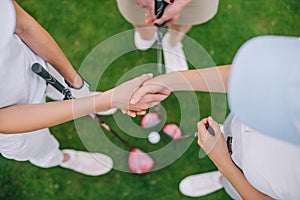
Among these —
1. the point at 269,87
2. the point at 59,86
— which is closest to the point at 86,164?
the point at 59,86

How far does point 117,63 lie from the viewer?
1.77 meters

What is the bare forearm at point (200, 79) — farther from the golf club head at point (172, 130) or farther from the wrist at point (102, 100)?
the golf club head at point (172, 130)

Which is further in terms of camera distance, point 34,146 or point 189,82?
point 34,146

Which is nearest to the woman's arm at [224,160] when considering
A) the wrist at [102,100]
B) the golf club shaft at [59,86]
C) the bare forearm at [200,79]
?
the bare forearm at [200,79]

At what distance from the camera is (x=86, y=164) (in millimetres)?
1653

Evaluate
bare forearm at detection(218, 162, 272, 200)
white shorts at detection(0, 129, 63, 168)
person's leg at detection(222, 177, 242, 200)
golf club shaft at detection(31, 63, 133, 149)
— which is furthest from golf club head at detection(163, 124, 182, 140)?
bare forearm at detection(218, 162, 272, 200)

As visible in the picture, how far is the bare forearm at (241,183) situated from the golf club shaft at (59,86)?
52 centimetres

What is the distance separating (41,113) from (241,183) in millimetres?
542

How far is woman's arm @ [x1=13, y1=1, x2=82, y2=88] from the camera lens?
44.0 inches

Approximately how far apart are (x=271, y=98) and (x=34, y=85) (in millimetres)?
647

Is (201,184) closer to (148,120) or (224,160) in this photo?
(148,120)

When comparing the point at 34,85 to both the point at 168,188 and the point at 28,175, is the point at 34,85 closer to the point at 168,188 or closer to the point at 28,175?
the point at 28,175

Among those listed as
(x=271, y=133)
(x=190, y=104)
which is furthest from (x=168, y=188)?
→ (x=271, y=133)

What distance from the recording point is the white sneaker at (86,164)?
1.64m
